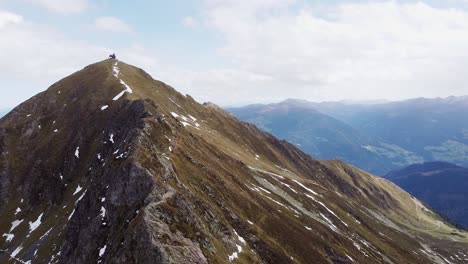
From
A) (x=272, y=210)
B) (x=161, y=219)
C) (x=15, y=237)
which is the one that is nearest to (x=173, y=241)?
(x=161, y=219)

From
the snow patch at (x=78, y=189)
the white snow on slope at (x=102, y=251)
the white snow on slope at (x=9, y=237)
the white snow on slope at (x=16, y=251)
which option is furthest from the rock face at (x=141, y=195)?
the white snow on slope at (x=16, y=251)

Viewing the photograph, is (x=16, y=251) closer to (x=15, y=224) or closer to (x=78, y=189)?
(x=15, y=224)

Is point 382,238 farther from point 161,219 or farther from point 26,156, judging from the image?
point 26,156

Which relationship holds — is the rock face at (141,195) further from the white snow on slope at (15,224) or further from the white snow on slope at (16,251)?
the white snow on slope at (16,251)

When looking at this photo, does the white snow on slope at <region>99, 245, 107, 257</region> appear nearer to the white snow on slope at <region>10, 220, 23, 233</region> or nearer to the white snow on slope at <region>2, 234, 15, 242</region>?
the white snow on slope at <region>2, 234, 15, 242</region>

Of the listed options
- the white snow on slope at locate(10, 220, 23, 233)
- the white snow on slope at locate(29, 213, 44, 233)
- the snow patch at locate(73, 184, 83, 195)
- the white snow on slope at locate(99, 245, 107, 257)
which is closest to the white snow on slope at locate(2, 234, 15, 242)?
the white snow on slope at locate(10, 220, 23, 233)

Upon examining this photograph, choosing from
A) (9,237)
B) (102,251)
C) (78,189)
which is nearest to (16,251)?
(9,237)

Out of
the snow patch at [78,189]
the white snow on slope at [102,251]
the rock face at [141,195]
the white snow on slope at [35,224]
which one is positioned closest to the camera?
the rock face at [141,195]

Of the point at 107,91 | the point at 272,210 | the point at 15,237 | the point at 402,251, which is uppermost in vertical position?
the point at 107,91
